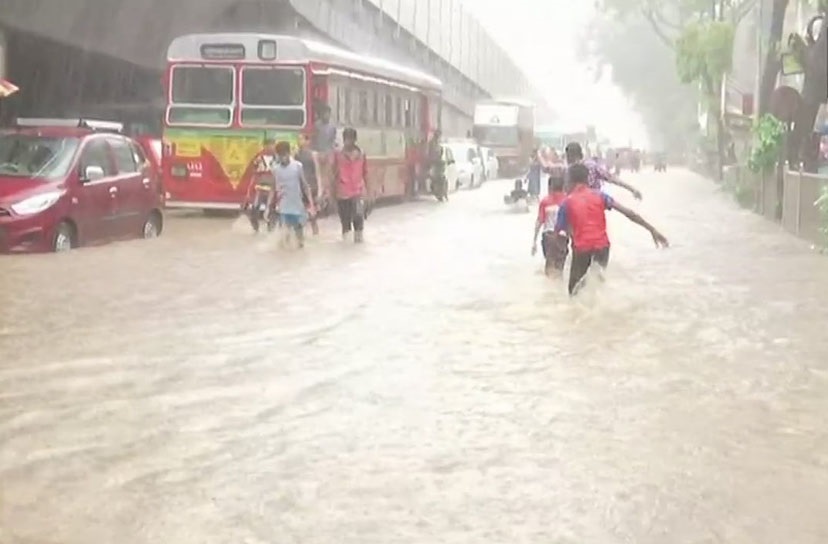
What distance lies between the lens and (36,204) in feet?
53.7

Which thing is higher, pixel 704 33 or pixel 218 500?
pixel 704 33

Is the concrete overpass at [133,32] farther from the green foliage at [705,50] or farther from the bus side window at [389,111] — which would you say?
the green foliage at [705,50]

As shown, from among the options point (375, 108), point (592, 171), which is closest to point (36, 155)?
point (592, 171)

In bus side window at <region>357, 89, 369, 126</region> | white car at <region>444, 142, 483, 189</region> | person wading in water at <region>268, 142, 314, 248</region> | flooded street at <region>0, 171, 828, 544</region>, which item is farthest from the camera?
white car at <region>444, 142, 483, 189</region>

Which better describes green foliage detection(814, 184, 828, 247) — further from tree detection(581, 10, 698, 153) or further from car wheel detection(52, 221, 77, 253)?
tree detection(581, 10, 698, 153)

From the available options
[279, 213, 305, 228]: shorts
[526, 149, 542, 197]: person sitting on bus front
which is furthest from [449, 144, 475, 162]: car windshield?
[279, 213, 305, 228]: shorts

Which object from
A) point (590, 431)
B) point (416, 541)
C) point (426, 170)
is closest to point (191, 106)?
point (426, 170)

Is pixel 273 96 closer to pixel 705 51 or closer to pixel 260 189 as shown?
pixel 260 189

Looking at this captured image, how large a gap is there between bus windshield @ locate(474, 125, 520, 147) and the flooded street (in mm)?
41194

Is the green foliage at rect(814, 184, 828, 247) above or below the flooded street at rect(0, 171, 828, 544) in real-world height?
above

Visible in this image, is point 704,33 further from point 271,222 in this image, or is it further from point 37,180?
point 37,180

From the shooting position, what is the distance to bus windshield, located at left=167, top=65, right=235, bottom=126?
2397 cm

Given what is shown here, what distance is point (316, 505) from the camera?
621cm

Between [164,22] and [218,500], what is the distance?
30.0 meters
